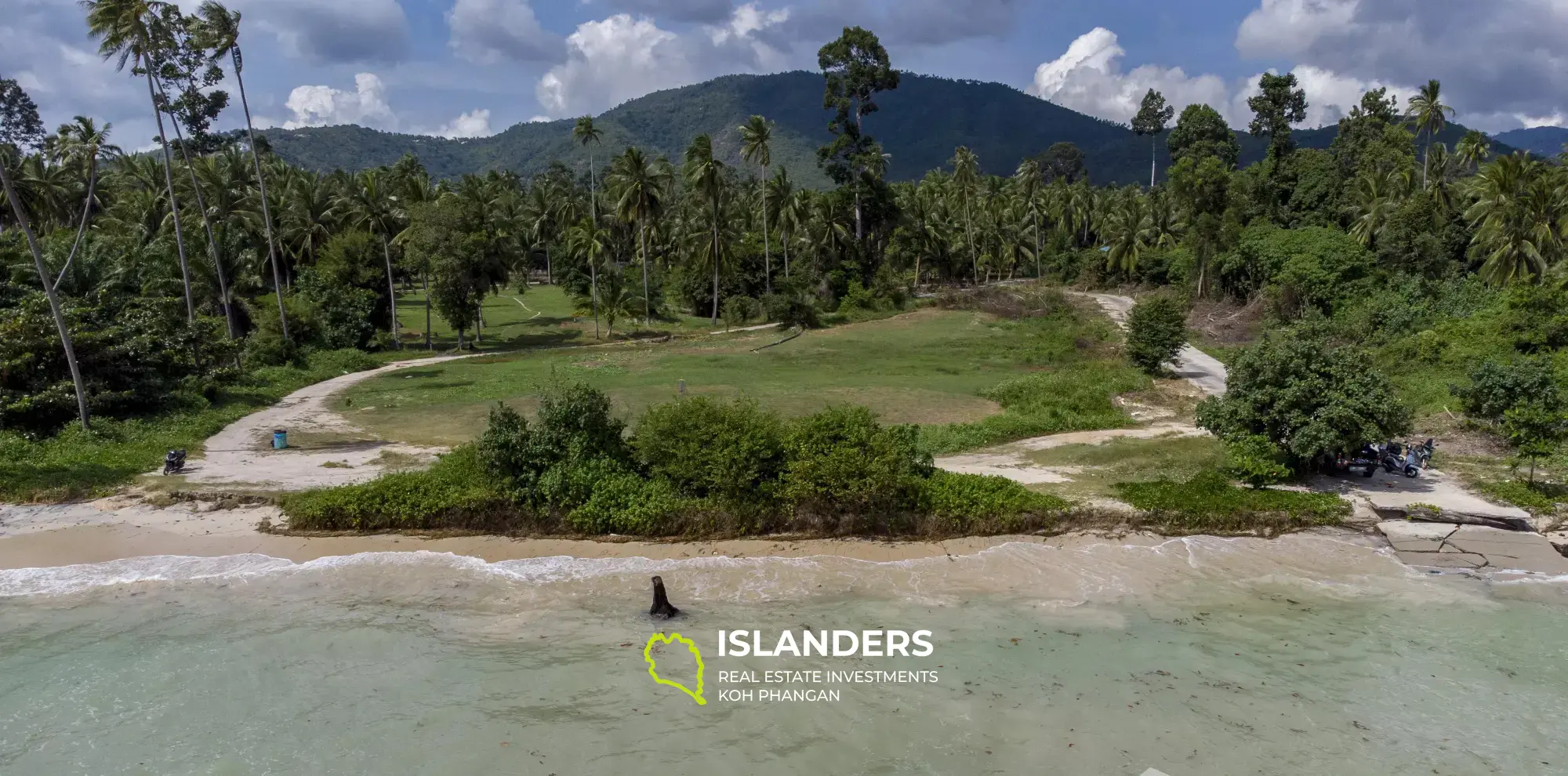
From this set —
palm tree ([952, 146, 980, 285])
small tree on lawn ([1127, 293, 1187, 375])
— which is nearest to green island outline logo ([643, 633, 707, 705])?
small tree on lawn ([1127, 293, 1187, 375])

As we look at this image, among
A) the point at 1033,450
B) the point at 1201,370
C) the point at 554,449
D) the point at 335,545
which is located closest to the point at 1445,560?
the point at 1033,450

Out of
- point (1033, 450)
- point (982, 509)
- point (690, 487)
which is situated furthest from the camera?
point (1033, 450)

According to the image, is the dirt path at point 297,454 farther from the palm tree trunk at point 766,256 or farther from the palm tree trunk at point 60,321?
the palm tree trunk at point 766,256

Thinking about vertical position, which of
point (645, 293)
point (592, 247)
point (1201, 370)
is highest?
point (592, 247)

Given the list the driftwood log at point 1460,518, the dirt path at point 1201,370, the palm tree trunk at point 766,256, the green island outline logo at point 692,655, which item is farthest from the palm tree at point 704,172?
the green island outline logo at point 692,655

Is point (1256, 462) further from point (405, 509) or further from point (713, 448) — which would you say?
point (405, 509)

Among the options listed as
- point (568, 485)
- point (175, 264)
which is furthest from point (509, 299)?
point (568, 485)
